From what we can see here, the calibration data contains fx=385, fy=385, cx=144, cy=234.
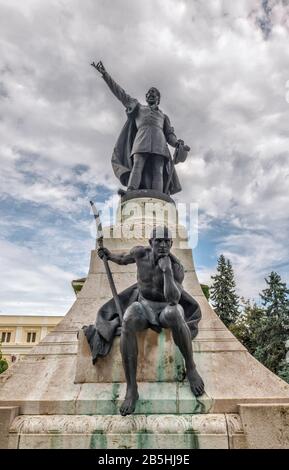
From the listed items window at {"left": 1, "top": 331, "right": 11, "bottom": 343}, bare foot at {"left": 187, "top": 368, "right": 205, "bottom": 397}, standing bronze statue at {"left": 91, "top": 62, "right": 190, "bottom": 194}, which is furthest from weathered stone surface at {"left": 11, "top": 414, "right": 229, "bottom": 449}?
window at {"left": 1, "top": 331, "right": 11, "bottom": 343}

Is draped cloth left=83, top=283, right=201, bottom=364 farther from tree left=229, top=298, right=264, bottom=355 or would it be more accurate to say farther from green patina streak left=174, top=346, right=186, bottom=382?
tree left=229, top=298, right=264, bottom=355

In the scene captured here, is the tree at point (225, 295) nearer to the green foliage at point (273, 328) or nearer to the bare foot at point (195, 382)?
the green foliage at point (273, 328)

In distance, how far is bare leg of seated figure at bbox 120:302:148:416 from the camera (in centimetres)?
434

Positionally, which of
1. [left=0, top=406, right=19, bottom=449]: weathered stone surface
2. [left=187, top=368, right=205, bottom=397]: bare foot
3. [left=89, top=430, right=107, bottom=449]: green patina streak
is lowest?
[left=89, top=430, right=107, bottom=449]: green patina streak

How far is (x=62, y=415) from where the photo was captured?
452cm

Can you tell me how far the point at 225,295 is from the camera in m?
32.1

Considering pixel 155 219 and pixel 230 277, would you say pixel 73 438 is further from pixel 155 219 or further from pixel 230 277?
pixel 230 277

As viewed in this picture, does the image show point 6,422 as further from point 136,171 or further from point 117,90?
point 117,90

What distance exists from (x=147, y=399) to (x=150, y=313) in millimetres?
988

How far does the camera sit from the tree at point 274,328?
20.5 m

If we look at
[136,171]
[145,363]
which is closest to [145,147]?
[136,171]

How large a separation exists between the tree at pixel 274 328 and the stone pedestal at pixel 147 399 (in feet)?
54.4

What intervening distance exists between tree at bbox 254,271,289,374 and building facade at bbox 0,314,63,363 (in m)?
22.5
